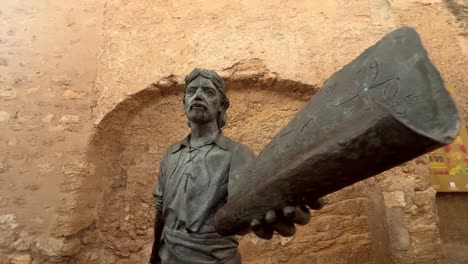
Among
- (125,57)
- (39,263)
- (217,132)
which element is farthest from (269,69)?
(39,263)

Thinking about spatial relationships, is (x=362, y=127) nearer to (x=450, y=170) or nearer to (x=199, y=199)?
(x=199, y=199)

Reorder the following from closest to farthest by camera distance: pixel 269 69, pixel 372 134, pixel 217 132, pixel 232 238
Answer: pixel 372 134, pixel 232 238, pixel 217 132, pixel 269 69

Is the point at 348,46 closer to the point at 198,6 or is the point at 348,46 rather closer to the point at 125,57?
the point at 198,6

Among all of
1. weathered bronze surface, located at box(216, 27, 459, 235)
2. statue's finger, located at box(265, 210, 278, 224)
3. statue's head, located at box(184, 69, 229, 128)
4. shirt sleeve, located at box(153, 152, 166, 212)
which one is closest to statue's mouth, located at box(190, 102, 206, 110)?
statue's head, located at box(184, 69, 229, 128)

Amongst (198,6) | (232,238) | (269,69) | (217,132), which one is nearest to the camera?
(232,238)

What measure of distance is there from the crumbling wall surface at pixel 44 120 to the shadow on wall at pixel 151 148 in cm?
17

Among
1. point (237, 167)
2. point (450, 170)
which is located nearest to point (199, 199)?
point (237, 167)

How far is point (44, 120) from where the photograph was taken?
2.57m

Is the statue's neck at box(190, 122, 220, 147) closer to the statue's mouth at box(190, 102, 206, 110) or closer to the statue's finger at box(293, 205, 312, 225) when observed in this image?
the statue's mouth at box(190, 102, 206, 110)

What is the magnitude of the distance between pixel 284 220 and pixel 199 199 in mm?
386

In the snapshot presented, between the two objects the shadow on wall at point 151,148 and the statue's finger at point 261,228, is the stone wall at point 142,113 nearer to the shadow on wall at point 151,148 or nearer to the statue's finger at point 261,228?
the shadow on wall at point 151,148

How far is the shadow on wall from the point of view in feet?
7.95

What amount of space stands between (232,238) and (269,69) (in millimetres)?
1661

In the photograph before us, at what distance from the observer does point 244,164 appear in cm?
128
